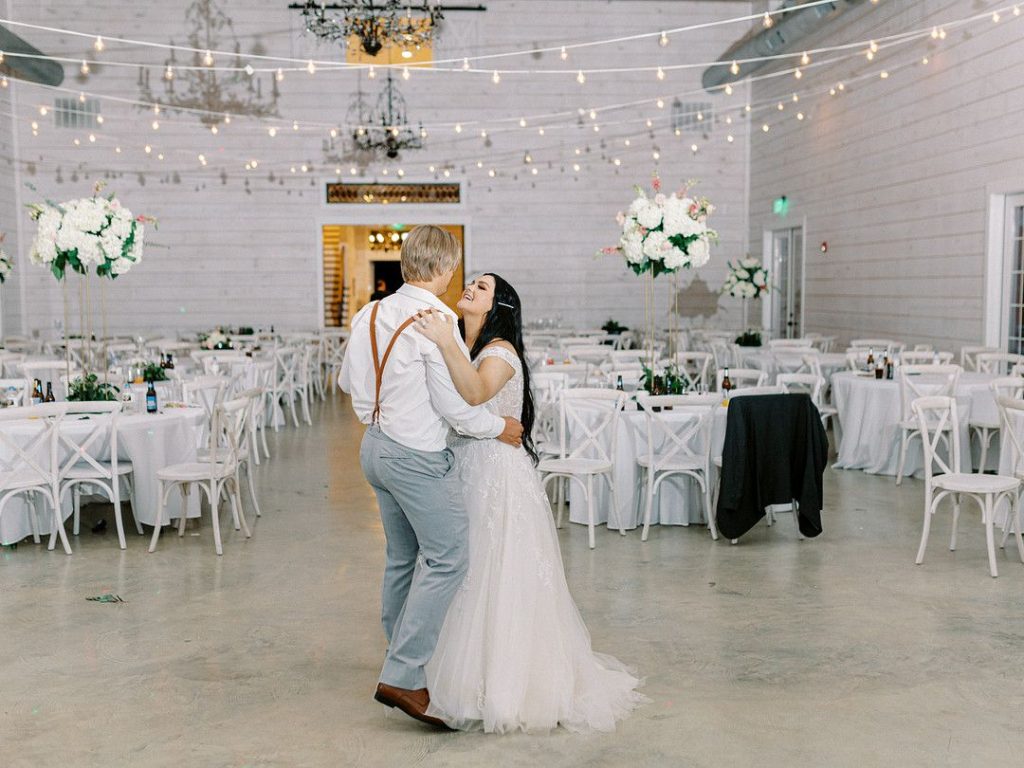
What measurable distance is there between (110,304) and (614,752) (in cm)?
1424

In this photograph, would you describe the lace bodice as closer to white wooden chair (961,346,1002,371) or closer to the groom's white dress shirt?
the groom's white dress shirt

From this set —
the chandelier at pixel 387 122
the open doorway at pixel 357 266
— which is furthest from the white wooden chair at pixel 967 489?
the open doorway at pixel 357 266

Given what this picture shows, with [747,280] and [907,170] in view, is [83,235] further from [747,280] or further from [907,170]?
[747,280]

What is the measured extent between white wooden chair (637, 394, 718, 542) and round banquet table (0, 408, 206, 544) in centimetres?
268

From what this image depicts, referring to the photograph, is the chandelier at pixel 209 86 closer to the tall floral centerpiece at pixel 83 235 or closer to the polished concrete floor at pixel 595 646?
the tall floral centerpiece at pixel 83 235

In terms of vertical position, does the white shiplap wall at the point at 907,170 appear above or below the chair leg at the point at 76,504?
above

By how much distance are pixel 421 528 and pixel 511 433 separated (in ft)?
1.36

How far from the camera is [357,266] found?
20.8 metres

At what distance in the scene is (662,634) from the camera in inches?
172

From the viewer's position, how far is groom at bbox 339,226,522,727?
316 cm

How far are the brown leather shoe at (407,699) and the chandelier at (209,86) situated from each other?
13.8 meters

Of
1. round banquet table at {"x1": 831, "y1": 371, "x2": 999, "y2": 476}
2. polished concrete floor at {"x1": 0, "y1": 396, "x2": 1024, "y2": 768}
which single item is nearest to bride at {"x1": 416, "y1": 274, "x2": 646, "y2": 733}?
polished concrete floor at {"x1": 0, "y1": 396, "x2": 1024, "y2": 768}

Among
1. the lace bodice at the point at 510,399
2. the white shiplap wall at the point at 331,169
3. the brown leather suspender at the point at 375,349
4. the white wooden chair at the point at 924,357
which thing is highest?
the white shiplap wall at the point at 331,169

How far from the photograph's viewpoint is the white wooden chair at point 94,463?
5.85m
